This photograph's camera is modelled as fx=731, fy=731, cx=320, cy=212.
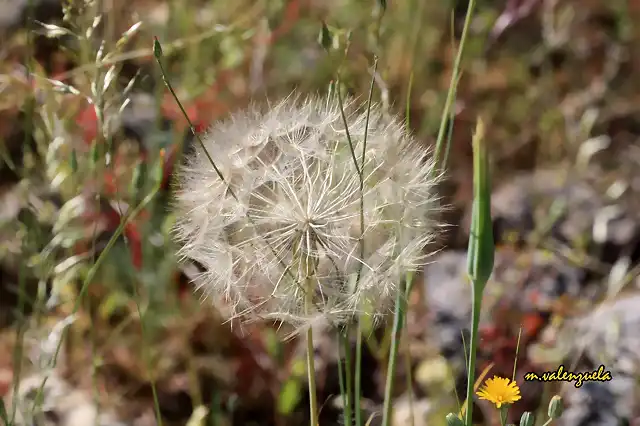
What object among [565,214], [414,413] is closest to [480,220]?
[414,413]

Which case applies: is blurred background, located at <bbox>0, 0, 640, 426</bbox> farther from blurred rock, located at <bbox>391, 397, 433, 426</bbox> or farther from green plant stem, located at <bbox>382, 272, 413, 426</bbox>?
green plant stem, located at <bbox>382, 272, 413, 426</bbox>

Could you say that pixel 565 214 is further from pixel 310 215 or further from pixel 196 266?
pixel 310 215

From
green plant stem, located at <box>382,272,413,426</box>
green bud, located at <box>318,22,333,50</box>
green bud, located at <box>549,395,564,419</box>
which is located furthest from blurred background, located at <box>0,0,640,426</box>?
green bud, located at <box>549,395,564,419</box>

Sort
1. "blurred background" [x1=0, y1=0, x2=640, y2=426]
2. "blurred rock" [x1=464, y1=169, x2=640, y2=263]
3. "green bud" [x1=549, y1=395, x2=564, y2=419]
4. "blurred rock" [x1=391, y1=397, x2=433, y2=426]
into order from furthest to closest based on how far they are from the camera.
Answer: "blurred rock" [x1=464, y1=169, x2=640, y2=263] < "blurred rock" [x1=391, y1=397, x2=433, y2=426] < "blurred background" [x1=0, y1=0, x2=640, y2=426] < "green bud" [x1=549, y1=395, x2=564, y2=419]

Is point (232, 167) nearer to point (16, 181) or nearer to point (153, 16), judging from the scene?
point (16, 181)

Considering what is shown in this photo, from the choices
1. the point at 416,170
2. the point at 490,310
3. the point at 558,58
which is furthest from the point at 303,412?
the point at 558,58
